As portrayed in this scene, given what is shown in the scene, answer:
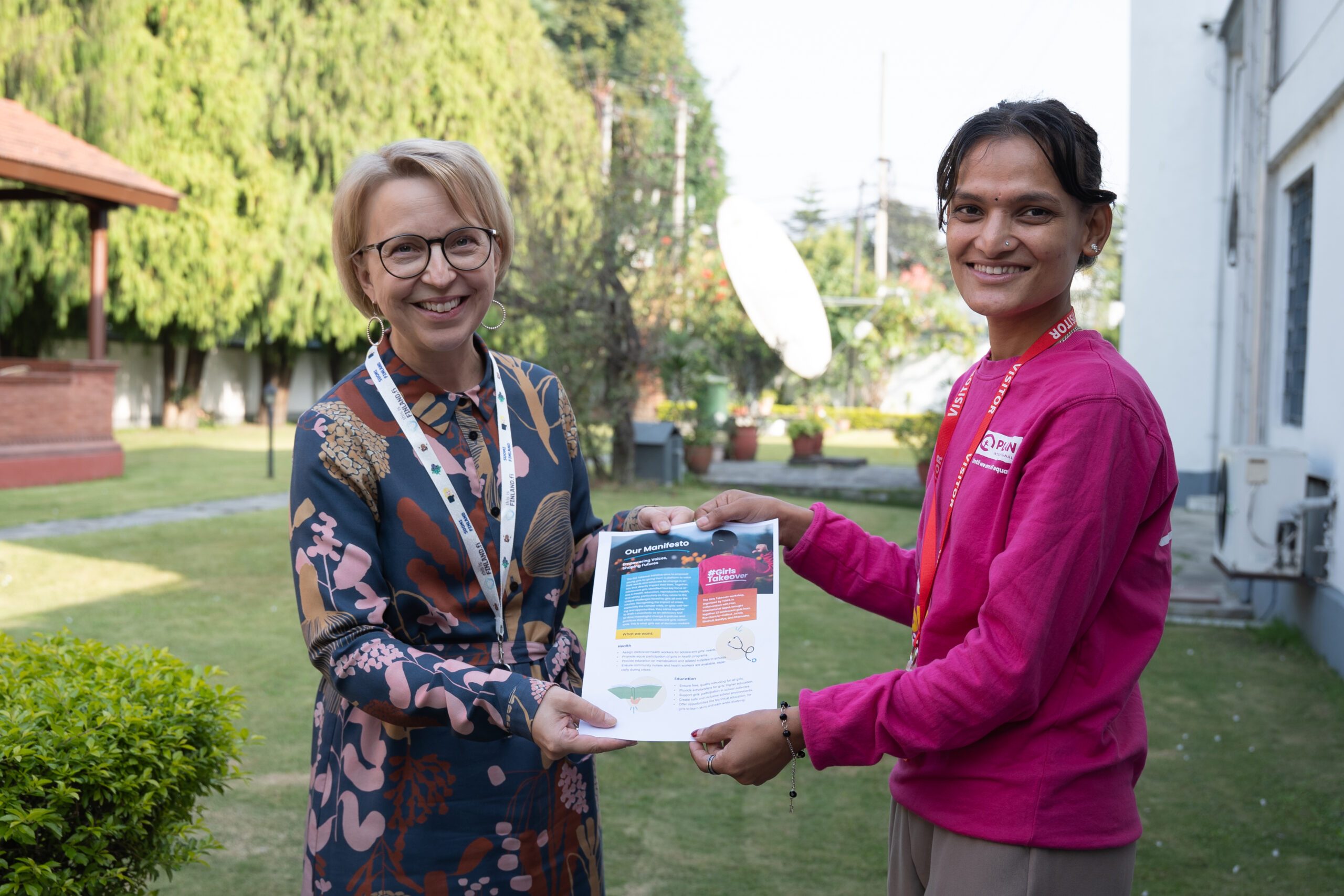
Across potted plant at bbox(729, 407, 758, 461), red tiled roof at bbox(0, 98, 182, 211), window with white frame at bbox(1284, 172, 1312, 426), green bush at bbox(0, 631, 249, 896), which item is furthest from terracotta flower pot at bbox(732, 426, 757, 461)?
green bush at bbox(0, 631, 249, 896)

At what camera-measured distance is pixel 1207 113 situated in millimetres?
10867

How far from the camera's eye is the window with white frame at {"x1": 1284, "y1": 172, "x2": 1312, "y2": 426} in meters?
6.97

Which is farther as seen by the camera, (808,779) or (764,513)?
(808,779)

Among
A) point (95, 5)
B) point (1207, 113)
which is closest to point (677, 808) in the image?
point (1207, 113)

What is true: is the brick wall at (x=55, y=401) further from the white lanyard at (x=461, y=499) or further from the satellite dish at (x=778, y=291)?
the white lanyard at (x=461, y=499)

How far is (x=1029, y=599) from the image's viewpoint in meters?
1.37

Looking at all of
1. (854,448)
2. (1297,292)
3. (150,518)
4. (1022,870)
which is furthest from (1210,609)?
(854,448)

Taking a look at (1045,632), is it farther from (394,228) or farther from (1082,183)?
(394,228)

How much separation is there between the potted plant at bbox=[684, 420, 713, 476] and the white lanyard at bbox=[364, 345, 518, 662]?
1334 centimetres

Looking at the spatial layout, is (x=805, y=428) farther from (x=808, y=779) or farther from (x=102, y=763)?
(x=102, y=763)

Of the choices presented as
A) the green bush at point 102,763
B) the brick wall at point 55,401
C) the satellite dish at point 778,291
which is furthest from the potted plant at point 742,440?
the green bush at point 102,763

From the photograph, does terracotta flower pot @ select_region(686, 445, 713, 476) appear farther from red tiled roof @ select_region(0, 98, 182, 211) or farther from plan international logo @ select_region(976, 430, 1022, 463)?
plan international logo @ select_region(976, 430, 1022, 463)

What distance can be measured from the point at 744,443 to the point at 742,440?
60 millimetres

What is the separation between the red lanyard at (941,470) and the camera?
61.3 inches
